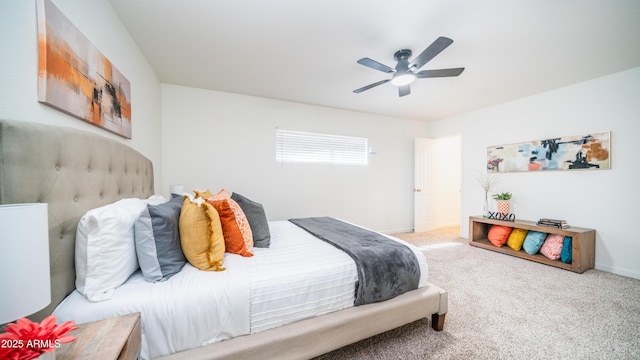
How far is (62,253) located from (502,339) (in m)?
2.70

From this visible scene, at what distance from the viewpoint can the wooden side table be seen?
70 cm

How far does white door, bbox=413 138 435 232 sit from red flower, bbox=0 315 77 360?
4.93 meters

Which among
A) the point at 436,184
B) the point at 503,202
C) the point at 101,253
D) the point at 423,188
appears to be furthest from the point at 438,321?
the point at 436,184

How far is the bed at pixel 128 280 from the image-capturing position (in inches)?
35.1

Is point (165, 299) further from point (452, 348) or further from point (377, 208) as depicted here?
point (377, 208)

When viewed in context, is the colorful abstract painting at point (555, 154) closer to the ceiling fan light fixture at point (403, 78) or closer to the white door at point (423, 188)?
the white door at point (423, 188)

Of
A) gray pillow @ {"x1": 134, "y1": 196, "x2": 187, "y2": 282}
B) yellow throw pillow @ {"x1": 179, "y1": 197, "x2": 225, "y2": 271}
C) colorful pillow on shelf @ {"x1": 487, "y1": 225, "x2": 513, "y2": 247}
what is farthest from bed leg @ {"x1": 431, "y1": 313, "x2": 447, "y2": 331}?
colorful pillow on shelf @ {"x1": 487, "y1": 225, "x2": 513, "y2": 247}

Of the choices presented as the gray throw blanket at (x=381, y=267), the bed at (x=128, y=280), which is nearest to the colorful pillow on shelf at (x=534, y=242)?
the bed at (x=128, y=280)

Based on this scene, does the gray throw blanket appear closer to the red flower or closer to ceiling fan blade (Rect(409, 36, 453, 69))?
the red flower

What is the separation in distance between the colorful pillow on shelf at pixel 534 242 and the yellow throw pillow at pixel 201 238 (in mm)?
4018

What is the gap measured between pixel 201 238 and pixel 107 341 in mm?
628

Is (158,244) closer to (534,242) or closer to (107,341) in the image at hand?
(107,341)

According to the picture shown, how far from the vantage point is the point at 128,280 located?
1172 mm

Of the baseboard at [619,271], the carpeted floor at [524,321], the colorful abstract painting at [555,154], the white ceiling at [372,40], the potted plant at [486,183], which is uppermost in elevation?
the white ceiling at [372,40]
